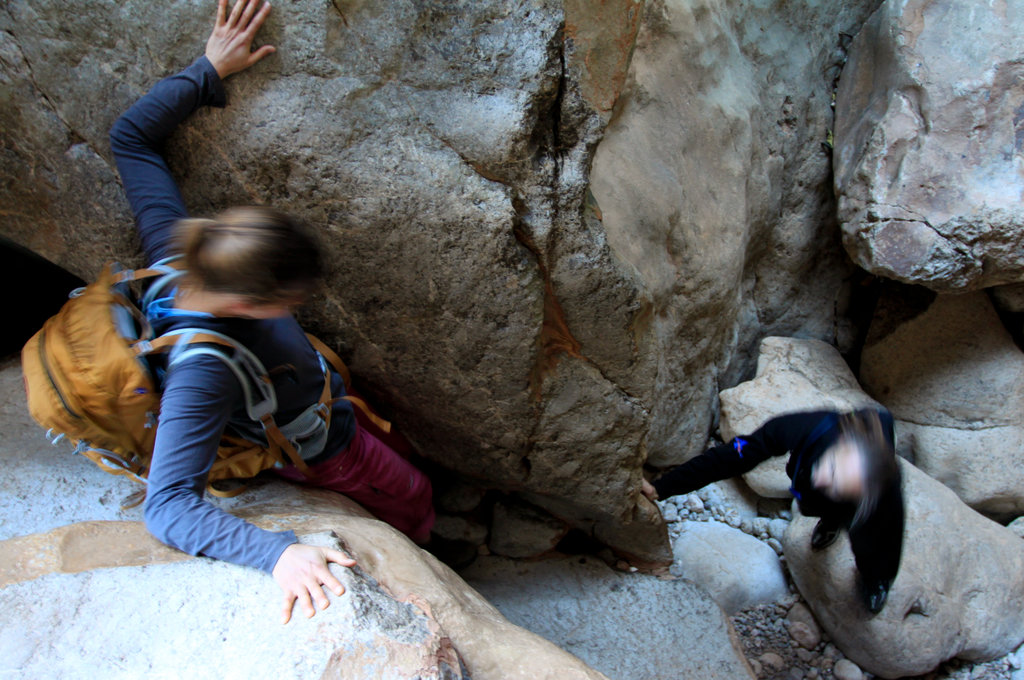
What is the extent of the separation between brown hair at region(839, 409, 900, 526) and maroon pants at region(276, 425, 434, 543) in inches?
54.9

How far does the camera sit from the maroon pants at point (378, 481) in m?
1.81

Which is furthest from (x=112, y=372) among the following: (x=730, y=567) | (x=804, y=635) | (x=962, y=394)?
(x=962, y=394)

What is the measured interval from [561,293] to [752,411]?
1705 millimetres

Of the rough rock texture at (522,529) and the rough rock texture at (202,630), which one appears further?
the rough rock texture at (522,529)

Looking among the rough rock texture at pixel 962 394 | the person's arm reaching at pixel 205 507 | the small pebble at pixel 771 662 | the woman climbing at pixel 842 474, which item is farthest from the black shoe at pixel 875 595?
the person's arm reaching at pixel 205 507

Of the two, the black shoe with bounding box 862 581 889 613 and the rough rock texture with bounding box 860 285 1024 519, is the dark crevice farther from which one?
the rough rock texture with bounding box 860 285 1024 519

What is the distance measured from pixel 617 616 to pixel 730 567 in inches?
25.8

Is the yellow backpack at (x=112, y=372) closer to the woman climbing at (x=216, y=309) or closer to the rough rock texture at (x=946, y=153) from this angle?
the woman climbing at (x=216, y=309)

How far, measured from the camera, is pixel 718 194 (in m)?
2.91

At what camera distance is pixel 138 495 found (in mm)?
1670

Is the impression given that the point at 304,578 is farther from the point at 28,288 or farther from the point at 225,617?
the point at 28,288

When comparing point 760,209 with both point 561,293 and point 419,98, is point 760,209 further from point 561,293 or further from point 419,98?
point 419,98

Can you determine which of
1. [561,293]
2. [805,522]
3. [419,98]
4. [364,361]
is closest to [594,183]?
[561,293]

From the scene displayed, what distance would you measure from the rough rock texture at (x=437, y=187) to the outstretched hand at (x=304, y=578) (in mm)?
785
